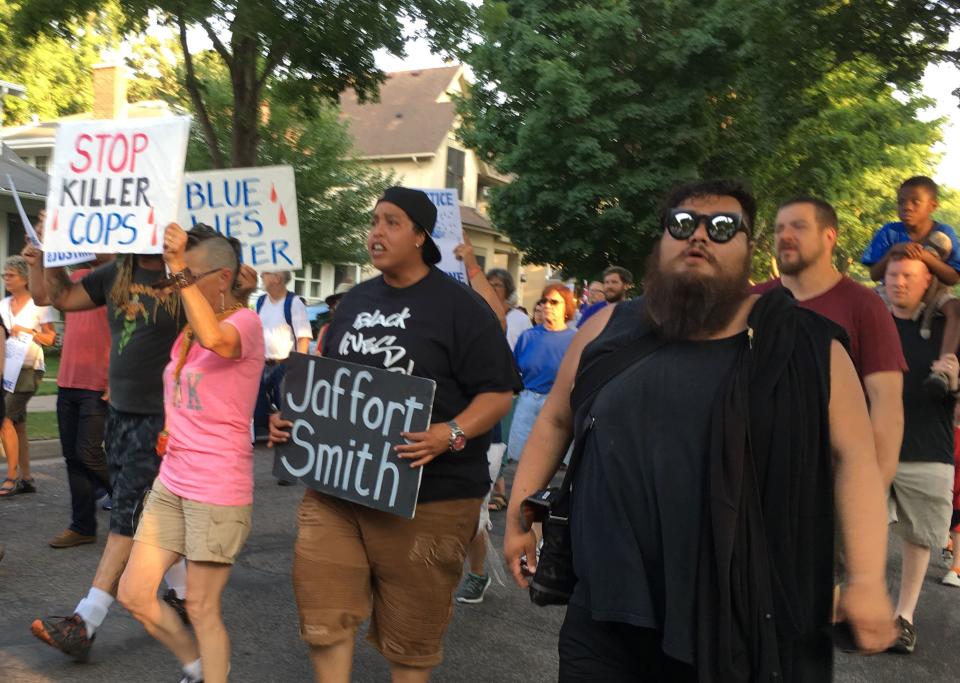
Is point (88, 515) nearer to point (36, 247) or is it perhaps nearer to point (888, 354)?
point (36, 247)

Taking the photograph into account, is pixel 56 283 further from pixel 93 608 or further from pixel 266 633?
pixel 266 633

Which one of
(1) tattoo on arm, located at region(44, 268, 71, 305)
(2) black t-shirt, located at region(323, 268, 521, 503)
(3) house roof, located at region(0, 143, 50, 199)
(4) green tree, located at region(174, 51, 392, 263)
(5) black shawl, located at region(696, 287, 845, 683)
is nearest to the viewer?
(5) black shawl, located at region(696, 287, 845, 683)

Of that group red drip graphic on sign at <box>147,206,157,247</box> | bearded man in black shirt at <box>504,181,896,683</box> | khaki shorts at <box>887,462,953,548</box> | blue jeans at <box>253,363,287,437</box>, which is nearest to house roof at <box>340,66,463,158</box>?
blue jeans at <box>253,363,287,437</box>

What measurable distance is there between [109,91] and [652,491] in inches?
1208

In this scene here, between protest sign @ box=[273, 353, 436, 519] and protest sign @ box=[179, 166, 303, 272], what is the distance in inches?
97.6

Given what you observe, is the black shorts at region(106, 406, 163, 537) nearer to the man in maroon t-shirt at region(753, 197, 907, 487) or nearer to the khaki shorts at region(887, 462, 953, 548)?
the man in maroon t-shirt at region(753, 197, 907, 487)

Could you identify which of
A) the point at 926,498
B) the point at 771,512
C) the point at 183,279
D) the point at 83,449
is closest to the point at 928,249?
the point at 926,498

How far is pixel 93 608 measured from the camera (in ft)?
14.5

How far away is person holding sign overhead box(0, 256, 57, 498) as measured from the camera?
7977 mm

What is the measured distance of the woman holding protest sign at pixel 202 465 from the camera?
383cm

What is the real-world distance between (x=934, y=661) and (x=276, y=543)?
410 centimetres

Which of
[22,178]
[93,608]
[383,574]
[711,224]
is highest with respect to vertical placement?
[22,178]

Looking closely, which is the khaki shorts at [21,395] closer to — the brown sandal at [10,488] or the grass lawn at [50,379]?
the brown sandal at [10,488]

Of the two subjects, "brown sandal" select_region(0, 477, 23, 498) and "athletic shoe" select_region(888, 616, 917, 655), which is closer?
"athletic shoe" select_region(888, 616, 917, 655)
